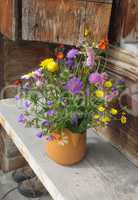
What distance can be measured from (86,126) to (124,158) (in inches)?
9.5

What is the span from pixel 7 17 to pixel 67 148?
584 mm

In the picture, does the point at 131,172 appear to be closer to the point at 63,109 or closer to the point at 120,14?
the point at 63,109

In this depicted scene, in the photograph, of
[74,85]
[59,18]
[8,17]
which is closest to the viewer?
[74,85]

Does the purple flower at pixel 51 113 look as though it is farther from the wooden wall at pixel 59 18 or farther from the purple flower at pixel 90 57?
the wooden wall at pixel 59 18

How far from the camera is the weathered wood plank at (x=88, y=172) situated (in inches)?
35.0

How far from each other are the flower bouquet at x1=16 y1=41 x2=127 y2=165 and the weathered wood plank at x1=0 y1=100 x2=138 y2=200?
0.05m

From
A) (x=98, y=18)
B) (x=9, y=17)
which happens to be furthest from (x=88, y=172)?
(x=9, y=17)

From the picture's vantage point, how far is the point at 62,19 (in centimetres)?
108

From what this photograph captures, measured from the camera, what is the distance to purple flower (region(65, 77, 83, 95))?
2.86 feet

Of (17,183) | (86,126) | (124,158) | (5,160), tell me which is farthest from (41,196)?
(86,126)

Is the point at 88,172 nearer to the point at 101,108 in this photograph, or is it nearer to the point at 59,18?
the point at 101,108

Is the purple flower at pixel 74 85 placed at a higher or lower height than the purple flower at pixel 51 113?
higher

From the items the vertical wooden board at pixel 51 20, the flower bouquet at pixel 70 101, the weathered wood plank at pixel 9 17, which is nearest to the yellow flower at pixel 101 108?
the flower bouquet at pixel 70 101

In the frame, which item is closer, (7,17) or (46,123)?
(46,123)
